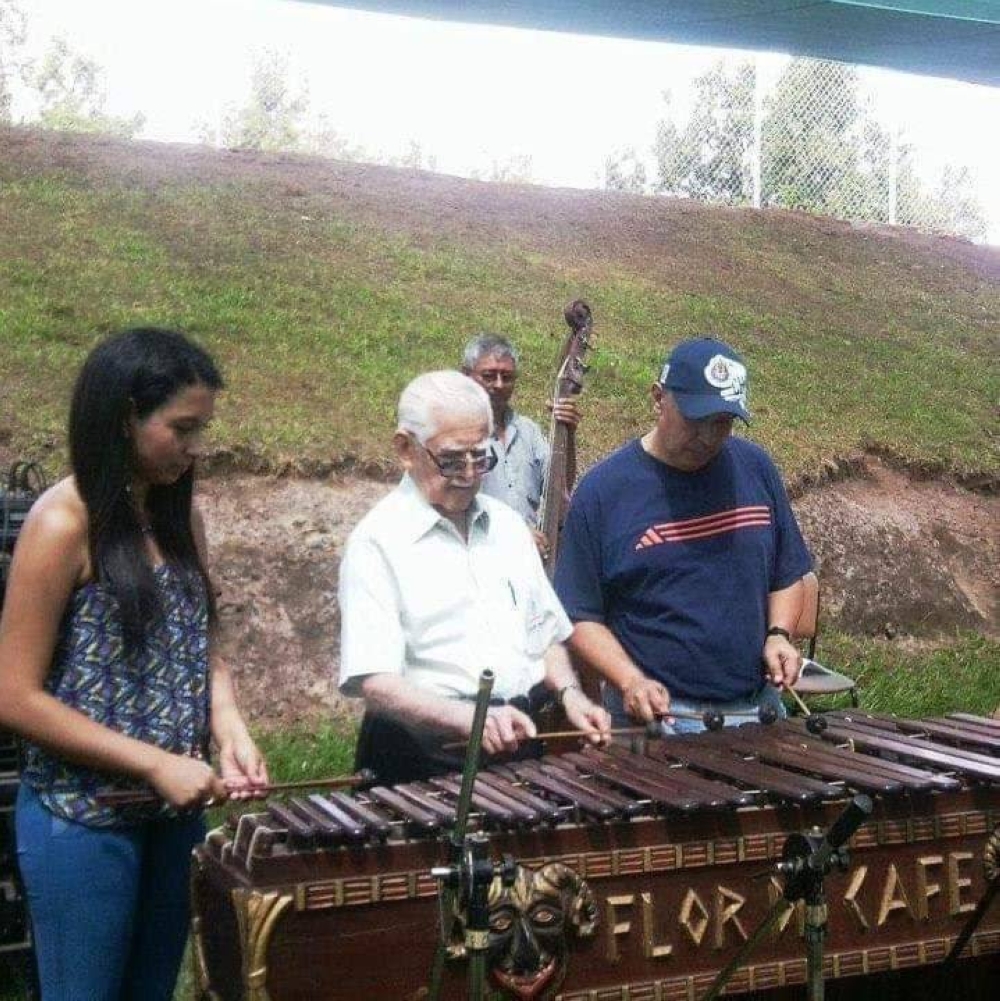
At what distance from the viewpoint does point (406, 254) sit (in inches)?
528

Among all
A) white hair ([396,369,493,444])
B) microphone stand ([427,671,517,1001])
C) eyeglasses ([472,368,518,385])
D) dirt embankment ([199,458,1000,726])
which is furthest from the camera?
dirt embankment ([199,458,1000,726])

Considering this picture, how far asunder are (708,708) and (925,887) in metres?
0.84

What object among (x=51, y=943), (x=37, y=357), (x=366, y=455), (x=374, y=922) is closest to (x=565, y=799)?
(x=374, y=922)

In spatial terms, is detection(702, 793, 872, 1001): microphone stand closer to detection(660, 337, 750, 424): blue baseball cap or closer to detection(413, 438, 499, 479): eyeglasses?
detection(413, 438, 499, 479): eyeglasses

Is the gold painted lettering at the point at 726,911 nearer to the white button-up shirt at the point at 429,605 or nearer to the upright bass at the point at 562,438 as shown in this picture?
the white button-up shirt at the point at 429,605

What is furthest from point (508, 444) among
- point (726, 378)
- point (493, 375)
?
point (726, 378)

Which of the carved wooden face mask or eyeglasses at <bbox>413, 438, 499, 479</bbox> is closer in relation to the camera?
the carved wooden face mask

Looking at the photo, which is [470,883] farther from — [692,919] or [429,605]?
[429,605]

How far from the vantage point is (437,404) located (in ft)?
11.7

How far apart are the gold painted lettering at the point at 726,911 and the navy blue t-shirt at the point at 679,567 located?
0.93m

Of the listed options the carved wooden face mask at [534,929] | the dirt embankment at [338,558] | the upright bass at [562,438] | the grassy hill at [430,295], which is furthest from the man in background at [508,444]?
the carved wooden face mask at [534,929]

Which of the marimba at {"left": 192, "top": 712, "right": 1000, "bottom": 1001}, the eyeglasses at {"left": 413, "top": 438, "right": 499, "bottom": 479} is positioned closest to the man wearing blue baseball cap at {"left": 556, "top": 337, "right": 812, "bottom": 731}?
the marimba at {"left": 192, "top": 712, "right": 1000, "bottom": 1001}

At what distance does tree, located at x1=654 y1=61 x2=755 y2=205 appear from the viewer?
1686cm

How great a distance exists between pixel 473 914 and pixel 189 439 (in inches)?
45.2
